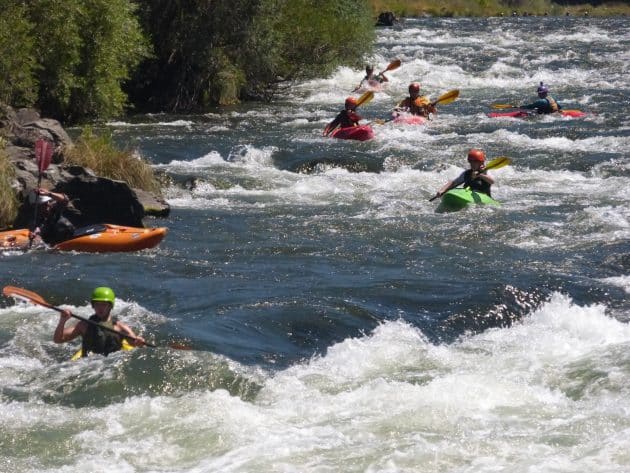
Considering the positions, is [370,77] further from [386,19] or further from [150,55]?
[386,19]

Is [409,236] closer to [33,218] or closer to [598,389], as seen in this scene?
[33,218]

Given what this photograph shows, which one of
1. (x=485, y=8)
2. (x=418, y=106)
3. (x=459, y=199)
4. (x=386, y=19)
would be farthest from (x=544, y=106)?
(x=485, y=8)

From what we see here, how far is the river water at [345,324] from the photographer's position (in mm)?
6926

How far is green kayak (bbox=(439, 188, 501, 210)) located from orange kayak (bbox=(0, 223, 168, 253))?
3.70 meters

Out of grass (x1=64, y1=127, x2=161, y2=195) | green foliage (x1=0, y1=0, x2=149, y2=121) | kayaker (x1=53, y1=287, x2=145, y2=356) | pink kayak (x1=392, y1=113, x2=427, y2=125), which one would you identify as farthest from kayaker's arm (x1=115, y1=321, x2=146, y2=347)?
pink kayak (x1=392, y1=113, x2=427, y2=125)

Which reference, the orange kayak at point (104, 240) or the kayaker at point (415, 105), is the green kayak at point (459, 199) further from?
the kayaker at point (415, 105)

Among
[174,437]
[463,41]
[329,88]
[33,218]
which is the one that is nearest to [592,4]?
[463,41]

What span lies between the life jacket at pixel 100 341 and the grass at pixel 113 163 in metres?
6.03

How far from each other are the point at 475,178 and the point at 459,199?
21.1 inches

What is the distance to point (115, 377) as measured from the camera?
25.9ft

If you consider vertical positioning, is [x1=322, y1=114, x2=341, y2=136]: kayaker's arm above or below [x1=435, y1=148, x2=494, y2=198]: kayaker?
below

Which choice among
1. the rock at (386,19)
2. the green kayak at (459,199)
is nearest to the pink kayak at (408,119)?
the green kayak at (459,199)

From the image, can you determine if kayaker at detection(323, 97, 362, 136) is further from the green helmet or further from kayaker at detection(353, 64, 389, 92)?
the green helmet

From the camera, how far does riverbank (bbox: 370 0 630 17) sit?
59031 millimetres
